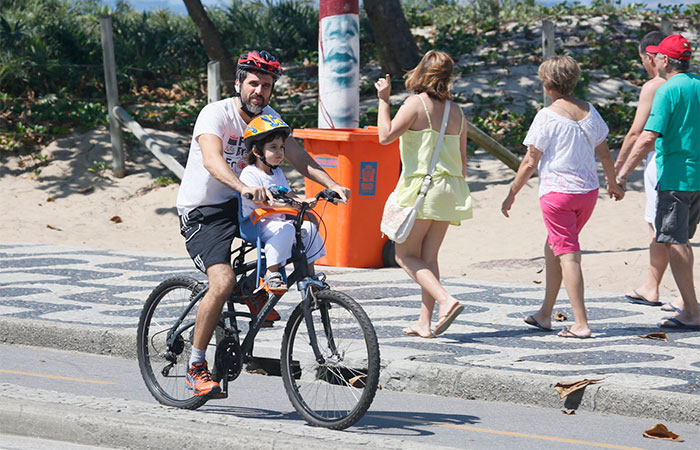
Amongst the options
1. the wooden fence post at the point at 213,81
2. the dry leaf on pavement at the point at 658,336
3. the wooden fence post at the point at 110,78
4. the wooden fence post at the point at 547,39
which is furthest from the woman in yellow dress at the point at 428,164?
the wooden fence post at the point at 110,78

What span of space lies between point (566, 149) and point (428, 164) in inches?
35.7

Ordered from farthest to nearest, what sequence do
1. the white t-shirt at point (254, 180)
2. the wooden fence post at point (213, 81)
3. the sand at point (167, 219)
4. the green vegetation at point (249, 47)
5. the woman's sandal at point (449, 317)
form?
1. the green vegetation at point (249, 47)
2. the wooden fence post at point (213, 81)
3. the sand at point (167, 219)
4. the woman's sandal at point (449, 317)
5. the white t-shirt at point (254, 180)

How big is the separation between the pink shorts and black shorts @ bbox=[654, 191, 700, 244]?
60cm

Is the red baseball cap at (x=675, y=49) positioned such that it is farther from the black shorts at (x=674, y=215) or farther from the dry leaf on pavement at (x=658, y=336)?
the dry leaf on pavement at (x=658, y=336)

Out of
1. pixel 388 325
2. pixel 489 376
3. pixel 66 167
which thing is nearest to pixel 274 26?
pixel 66 167

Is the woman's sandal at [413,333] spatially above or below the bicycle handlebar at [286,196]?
below

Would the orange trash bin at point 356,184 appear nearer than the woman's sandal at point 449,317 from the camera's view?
No

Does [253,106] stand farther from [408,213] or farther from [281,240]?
[408,213]

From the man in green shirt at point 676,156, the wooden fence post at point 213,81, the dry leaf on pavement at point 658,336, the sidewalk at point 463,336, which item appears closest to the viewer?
the sidewalk at point 463,336

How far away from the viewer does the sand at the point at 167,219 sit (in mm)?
10828

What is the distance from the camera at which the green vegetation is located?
17438 mm

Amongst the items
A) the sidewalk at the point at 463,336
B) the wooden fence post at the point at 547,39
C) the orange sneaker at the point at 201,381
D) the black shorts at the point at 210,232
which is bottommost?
the sidewalk at the point at 463,336

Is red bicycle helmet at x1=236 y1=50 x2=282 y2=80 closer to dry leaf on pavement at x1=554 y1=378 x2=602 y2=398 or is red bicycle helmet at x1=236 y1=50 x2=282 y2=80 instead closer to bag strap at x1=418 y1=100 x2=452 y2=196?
bag strap at x1=418 y1=100 x2=452 y2=196

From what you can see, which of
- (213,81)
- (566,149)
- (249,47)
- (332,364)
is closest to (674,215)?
(566,149)
